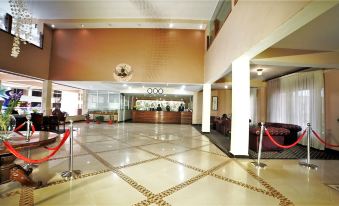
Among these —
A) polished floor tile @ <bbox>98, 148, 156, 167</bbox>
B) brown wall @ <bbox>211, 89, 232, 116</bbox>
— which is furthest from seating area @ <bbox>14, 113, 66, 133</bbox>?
brown wall @ <bbox>211, 89, 232, 116</bbox>

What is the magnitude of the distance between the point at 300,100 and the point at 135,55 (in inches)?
298

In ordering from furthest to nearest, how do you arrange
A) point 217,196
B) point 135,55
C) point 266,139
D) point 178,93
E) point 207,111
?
point 178,93
point 135,55
point 207,111
point 266,139
point 217,196

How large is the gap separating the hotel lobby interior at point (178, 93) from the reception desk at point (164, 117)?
162mm

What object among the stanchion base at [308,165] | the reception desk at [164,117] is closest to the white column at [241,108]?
the stanchion base at [308,165]

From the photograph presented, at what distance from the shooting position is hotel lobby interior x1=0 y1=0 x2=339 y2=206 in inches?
88.0

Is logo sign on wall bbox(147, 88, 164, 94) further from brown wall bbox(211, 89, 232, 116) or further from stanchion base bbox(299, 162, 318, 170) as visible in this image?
stanchion base bbox(299, 162, 318, 170)

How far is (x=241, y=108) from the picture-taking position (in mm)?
3955

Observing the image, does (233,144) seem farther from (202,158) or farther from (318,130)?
(318,130)

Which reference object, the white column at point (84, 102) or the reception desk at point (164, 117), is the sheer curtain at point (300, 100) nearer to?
the reception desk at point (164, 117)

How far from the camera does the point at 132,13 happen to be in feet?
23.1

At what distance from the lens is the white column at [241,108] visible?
3.94 m

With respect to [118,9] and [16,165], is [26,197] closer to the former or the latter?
[16,165]

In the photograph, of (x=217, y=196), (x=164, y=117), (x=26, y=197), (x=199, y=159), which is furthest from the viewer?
(x=164, y=117)

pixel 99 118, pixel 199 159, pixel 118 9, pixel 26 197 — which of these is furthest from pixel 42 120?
pixel 199 159
